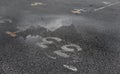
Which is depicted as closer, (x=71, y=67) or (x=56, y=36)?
(x=71, y=67)

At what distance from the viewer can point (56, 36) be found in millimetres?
6875

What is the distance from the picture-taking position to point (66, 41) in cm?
655

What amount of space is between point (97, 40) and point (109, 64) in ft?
4.66

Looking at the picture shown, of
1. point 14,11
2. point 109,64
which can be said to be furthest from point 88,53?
point 14,11

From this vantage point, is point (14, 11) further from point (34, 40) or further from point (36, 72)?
point (36, 72)

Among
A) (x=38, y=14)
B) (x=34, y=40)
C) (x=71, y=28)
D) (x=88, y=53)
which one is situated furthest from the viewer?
(x=38, y=14)

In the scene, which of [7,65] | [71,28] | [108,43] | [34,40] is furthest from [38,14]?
[7,65]

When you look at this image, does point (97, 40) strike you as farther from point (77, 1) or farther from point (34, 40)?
point (77, 1)

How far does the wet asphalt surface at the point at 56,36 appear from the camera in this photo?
5.19m

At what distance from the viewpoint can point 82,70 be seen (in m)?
5.10

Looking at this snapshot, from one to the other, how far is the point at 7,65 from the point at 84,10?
5961 millimetres

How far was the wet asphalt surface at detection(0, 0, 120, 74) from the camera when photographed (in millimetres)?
5188

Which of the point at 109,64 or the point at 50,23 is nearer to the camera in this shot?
the point at 109,64

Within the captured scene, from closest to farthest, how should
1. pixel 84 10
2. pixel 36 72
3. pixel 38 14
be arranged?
1. pixel 36 72
2. pixel 38 14
3. pixel 84 10
